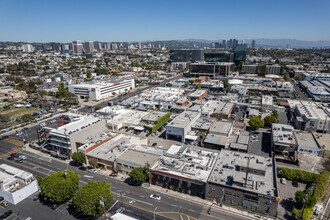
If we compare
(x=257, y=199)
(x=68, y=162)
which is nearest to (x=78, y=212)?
(x=68, y=162)

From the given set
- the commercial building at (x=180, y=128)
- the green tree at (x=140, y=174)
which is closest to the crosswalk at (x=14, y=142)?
the green tree at (x=140, y=174)

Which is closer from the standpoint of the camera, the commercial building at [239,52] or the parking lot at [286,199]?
the parking lot at [286,199]

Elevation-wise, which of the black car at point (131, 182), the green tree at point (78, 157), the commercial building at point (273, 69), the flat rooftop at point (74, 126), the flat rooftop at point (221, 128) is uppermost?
the commercial building at point (273, 69)

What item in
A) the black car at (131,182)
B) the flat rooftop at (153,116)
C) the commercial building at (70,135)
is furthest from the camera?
the flat rooftop at (153,116)

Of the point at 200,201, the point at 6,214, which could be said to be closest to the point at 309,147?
the point at 200,201

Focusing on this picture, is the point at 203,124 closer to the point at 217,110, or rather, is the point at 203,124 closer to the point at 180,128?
the point at 180,128

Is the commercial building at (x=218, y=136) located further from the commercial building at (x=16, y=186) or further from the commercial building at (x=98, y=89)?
the commercial building at (x=98, y=89)
